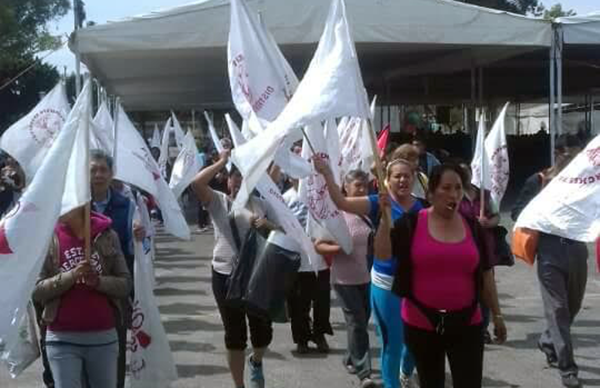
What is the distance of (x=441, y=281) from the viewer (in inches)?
195

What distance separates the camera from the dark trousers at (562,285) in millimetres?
6902

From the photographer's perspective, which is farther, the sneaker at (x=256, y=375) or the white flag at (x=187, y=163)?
the white flag at (x=187, y=163)

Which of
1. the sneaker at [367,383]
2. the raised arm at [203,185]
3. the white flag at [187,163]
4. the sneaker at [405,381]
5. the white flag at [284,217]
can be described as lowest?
the sneaker at [367,383]

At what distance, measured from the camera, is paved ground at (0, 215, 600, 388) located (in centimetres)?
729

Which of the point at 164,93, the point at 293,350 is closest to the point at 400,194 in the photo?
the point at 293,350

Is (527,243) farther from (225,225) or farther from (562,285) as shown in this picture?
(225,225)

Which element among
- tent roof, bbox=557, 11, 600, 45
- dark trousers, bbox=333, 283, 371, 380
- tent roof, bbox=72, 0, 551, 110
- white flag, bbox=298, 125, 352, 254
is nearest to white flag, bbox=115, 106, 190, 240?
white flag, bbox=298, 125, 352, 254

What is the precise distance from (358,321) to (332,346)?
158cm

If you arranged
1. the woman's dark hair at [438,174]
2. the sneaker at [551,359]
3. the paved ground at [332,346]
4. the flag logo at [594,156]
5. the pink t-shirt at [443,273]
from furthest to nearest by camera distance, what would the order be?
the sneaker at [551,359] < the paved ground at [332,346] < the flag logo at [594,156] < the woman's dark hair at [438,174] < the pink t-shirt at [443,273]

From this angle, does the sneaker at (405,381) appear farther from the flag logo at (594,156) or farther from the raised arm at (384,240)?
the flag logo at (594,156)

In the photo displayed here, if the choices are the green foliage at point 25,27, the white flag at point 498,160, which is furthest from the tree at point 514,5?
the white flag at point 498,160

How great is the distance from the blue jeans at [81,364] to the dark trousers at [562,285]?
3401 mm

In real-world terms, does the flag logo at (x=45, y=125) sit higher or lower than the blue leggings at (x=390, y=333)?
higher

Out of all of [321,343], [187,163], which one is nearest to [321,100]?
[321,343]
